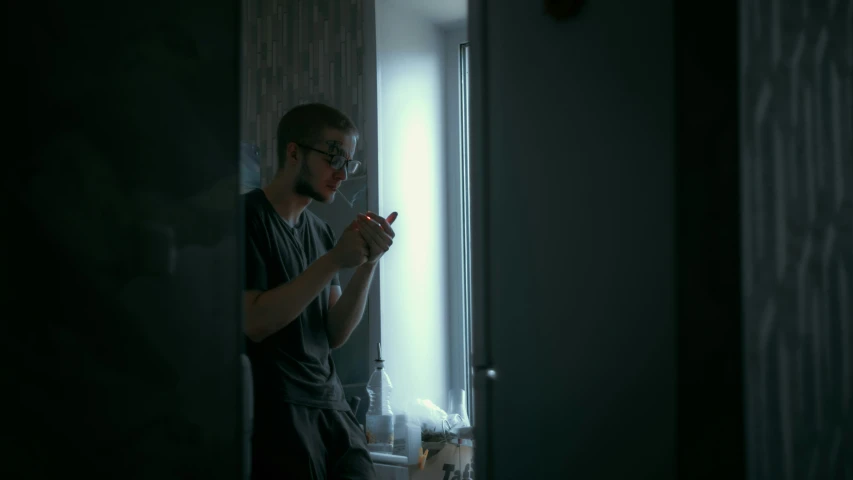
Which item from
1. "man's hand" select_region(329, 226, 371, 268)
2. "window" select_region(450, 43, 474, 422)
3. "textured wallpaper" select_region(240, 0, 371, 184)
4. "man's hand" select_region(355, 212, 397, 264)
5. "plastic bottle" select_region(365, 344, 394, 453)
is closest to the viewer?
"man's hand" select_region(329, 226, 371, 268)

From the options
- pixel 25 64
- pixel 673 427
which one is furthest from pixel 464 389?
pixel 25 64

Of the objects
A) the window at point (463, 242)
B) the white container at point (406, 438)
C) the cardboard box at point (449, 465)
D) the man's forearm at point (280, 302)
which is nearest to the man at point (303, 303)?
the man's forearm at point (280, 302)

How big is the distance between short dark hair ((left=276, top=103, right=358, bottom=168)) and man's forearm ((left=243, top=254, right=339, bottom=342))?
366 millimetres

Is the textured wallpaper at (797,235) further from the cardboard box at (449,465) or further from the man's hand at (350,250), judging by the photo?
the cardboard box at (449,465)

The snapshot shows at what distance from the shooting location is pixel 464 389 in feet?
7.13

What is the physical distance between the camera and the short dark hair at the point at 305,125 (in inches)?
55.6

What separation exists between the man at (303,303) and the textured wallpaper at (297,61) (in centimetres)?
60

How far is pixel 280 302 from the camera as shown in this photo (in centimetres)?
116

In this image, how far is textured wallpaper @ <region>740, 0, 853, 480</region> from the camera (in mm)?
492

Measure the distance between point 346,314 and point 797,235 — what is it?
3.36 ft

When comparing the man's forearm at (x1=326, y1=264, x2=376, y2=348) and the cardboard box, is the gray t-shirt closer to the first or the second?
the man's forearm at (x1=326, y1=264, x2=376, y2=348)

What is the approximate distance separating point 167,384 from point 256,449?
90 cm

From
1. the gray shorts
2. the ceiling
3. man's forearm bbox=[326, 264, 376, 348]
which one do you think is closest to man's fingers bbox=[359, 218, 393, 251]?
man's forearm bbox=[326, 264, 376, 348]

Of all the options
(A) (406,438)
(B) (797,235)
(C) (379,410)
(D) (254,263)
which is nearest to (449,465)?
(A) (406,438)
